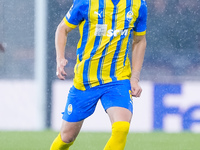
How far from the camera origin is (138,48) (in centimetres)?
412

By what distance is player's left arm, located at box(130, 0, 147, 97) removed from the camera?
3.96m

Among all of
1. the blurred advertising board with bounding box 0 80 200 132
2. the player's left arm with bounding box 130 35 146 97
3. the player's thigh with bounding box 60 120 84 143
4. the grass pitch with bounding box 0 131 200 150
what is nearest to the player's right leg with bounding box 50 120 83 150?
the player's thigh with bounding box 60 120 84 143

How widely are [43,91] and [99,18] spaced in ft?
12.6

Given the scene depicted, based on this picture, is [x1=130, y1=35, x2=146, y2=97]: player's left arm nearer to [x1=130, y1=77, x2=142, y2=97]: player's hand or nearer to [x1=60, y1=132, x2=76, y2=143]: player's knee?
[x1=130, y1=77, x2=142, y2=97]: player's hand

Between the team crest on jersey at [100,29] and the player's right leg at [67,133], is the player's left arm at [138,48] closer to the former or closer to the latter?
the team crest on jersey at [100,29]

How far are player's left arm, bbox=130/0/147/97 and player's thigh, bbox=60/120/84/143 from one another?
475 mm

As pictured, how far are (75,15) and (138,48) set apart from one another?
1.75ft

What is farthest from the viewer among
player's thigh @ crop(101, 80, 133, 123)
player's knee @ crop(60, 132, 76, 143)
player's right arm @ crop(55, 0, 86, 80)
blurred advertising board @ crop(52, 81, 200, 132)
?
blurred advertising board @ crop(52, 81, 200, 132)

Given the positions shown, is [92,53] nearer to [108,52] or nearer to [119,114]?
[108,52]

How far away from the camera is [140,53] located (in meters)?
Result: 4.10

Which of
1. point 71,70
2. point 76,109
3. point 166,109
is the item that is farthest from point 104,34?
point 71,70

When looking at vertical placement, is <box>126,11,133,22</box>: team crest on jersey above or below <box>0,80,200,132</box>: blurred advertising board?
above

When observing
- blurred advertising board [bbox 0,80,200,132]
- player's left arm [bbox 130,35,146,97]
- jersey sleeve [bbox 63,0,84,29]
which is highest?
jersey sleeve [bbox 63,0,84,29]

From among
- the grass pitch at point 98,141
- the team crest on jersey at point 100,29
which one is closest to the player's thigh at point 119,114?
the team crest on jersey at point 100,29
